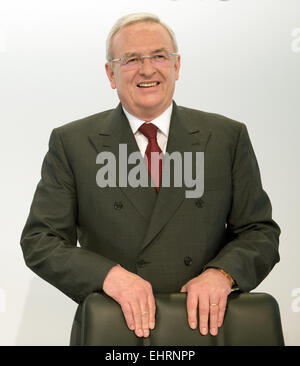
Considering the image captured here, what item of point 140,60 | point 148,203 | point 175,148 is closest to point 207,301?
point 148,203

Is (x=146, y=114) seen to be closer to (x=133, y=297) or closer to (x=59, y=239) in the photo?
(x=59, y=239)

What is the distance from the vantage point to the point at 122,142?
1.74 metres

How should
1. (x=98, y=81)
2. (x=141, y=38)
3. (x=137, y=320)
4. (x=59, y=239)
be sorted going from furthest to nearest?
(x=98, y=81), (x=141, y=38), (x=59, y=239), (x=137, y=320)

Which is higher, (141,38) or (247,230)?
(141,38)

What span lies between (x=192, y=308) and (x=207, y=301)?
4 cm

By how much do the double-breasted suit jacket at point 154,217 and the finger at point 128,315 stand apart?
245 mm

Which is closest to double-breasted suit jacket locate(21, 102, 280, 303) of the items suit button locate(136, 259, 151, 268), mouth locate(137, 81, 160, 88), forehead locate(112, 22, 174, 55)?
suit button locate(136, 259, 151, 268)

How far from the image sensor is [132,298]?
4.47ft

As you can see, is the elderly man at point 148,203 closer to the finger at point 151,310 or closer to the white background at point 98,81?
the finger at point 151,310

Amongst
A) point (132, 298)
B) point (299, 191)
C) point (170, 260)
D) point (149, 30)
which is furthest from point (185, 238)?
point (299, 191)

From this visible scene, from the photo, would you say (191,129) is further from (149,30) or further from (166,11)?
(166,11)

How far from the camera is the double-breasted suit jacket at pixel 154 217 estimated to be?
1608mm
